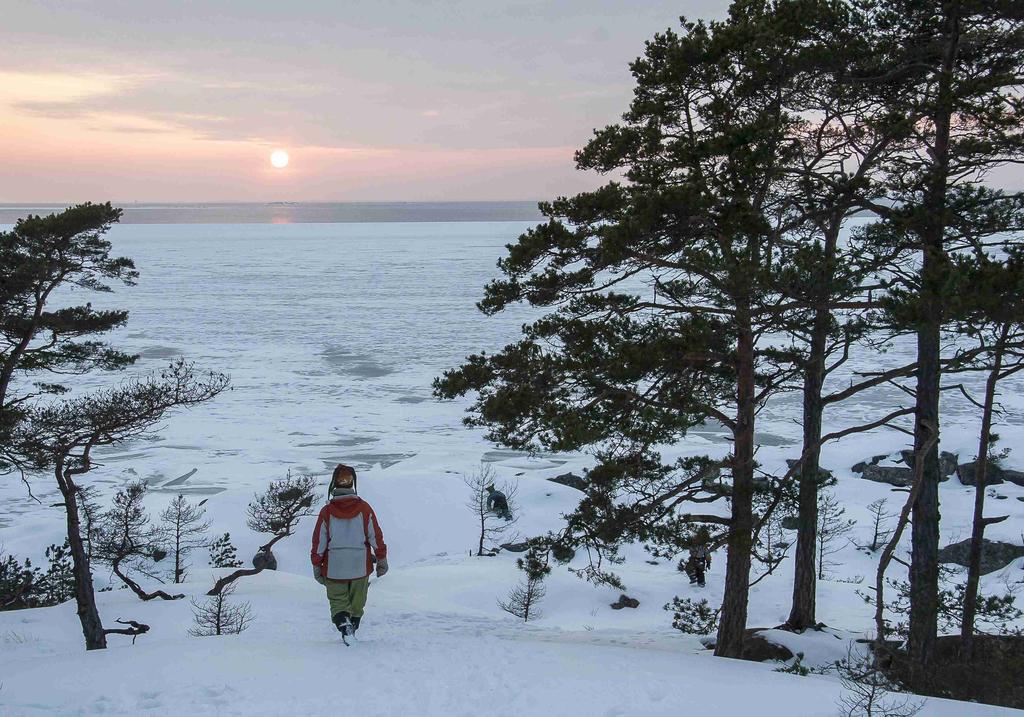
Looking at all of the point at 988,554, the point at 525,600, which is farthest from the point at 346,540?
the point at 988,554

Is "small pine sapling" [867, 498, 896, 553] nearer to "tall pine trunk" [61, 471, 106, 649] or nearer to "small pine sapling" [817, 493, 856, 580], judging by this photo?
"small pine sapling" [817, 493, 856, 580]

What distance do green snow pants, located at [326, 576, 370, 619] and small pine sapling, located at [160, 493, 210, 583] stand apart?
16804 millimetres

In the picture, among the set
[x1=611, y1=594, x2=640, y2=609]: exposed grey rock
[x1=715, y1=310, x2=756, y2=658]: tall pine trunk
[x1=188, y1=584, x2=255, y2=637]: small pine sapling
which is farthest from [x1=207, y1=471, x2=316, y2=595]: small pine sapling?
[x1=715, y1=310, x2=756, y2=658]: tall pine trunk

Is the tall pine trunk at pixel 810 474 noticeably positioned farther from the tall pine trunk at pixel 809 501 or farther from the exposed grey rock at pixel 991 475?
the exposed grey rock at pixel 991 475

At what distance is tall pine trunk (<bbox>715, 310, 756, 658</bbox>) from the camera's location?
993 cm

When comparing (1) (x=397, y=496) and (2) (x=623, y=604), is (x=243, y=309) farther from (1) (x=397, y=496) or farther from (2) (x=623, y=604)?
(2) (x=623, y=604)

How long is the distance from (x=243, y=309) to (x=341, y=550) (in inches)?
2563

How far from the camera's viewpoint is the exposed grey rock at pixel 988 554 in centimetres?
2356

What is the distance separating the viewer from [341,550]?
→ 26.0 ft

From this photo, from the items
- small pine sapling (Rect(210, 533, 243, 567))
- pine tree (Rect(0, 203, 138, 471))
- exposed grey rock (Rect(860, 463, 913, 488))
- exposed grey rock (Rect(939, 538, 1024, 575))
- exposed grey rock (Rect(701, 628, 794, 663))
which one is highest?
pine tree (Rect(0, 203, 138, 471))

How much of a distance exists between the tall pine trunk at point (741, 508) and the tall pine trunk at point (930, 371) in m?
1.93

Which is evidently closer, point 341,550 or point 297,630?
point 341,550

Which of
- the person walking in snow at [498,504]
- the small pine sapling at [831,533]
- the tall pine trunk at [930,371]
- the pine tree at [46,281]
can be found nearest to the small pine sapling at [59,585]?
the pine tree at [46,281]

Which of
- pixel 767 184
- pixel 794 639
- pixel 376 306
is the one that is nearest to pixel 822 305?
pixel 767 184
